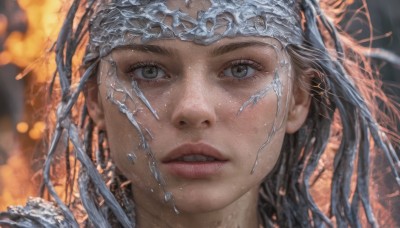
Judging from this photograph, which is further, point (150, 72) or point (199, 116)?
point (150, 72)

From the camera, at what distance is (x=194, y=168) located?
3.11 metres

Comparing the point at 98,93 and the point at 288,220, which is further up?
the point at 98,93

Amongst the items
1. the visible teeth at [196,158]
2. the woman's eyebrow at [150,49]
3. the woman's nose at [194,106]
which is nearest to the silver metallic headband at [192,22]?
the woman's eyebrow at [150,49]

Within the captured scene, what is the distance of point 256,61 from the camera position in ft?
10.5

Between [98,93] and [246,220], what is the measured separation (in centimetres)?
64

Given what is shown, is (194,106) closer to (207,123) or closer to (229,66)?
(207,123)

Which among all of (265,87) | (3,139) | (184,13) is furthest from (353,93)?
(3,139)

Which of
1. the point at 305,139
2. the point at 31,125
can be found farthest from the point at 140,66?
the point at 31,125

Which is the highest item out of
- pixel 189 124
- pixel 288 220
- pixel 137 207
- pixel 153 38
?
pixel 153 38

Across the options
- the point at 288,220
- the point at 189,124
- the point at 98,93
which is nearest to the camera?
the point at 189,124

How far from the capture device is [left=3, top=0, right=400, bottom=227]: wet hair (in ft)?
11.1

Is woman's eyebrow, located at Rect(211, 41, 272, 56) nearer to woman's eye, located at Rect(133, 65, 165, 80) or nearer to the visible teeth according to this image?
woman's eye, located at Rect(133, 65, 165, 80)

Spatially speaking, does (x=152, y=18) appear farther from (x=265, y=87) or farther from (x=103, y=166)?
(x=103, y=166)

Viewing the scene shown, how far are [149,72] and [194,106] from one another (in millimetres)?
238
